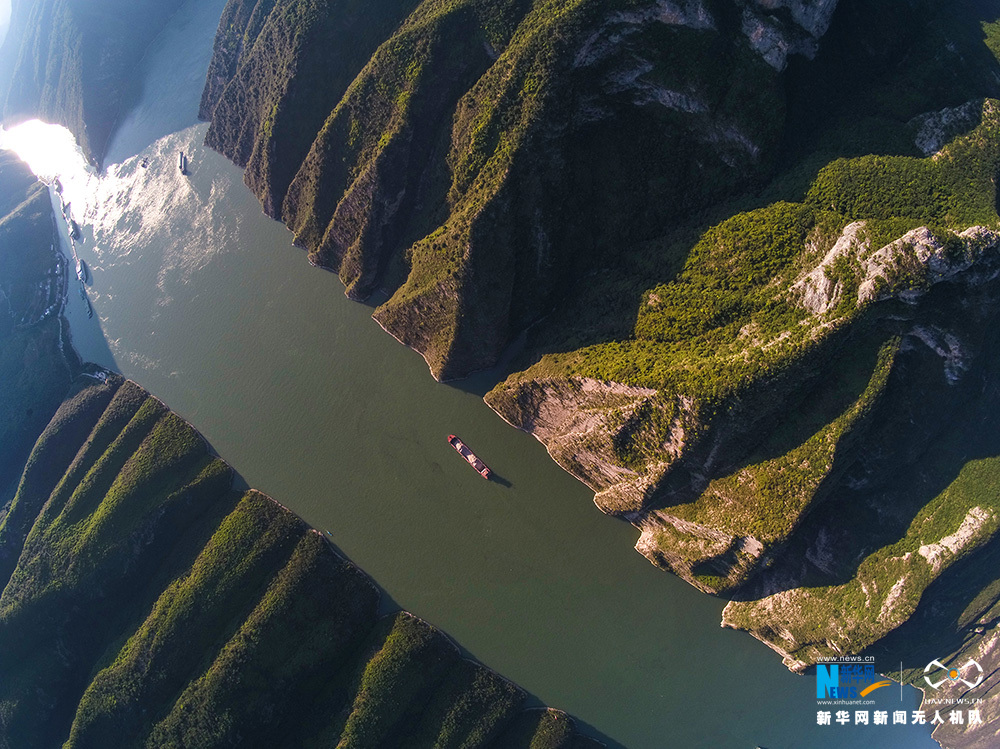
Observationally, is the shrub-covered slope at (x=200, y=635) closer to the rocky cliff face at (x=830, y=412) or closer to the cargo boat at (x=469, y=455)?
the cargo boat at (x=469, y=455)

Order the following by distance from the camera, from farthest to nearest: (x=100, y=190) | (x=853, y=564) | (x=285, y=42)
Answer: (x=100, y=190), (x=285, y=42), (x=853, y=564)

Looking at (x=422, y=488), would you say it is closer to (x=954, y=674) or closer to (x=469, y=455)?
(x=469, y=455)

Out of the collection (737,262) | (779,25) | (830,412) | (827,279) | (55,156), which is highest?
(779,25)

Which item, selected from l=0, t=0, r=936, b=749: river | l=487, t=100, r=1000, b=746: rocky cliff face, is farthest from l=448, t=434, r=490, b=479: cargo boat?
l=487, t=100, r=1000, b=746: rocky cliff face

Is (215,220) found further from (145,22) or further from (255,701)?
(255,701)

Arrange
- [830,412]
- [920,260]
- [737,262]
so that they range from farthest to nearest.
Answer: [737,262] → [830,412] → [920,260]

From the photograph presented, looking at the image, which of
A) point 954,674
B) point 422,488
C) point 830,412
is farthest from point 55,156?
point 954,674

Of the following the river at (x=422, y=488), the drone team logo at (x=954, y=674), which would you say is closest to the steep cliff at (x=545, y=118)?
the river at (x=422, y=488)

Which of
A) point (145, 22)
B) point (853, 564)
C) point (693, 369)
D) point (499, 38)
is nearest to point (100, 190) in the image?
point (145, 22)
